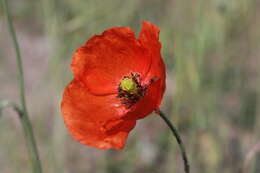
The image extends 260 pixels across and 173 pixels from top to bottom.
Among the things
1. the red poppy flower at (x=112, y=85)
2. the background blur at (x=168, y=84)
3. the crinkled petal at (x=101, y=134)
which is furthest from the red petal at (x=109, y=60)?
the background blur at (x=168, y=84)

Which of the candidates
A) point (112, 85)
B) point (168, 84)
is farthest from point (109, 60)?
point (168, 84)

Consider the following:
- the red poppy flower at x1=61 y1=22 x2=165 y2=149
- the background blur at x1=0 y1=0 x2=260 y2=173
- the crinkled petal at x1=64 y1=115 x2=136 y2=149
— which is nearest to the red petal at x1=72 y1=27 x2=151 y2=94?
the red poppy flower at x1=61 y1=22 x2=165 y2=149

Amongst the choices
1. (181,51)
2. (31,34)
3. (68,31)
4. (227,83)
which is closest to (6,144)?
(68,31)

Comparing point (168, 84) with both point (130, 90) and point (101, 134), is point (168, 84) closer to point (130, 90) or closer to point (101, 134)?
point (130, 90)

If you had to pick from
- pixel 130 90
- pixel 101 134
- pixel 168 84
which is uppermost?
pixel 168 84

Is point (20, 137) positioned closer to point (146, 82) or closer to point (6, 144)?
point (6, 144)

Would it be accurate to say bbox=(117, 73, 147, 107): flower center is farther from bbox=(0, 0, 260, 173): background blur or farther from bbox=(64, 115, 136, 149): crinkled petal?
bbox=(0, 0, 260, 173): background blur

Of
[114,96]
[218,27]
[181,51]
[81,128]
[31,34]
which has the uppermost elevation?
[31,34]
